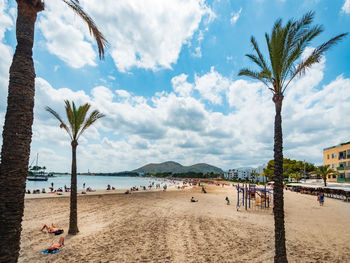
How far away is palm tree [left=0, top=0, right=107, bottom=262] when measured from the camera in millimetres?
3328

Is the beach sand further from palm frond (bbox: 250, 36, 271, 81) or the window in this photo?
the window

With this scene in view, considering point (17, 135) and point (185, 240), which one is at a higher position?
point (17, 135)

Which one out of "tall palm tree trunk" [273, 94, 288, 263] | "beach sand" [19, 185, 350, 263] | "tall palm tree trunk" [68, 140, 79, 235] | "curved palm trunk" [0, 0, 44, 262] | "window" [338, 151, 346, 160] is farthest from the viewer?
"window" [338, 151, 346, 160]

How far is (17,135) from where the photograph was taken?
3.62 metres

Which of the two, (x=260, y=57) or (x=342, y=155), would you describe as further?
(x=342, y=155)

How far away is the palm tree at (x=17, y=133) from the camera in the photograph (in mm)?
3328

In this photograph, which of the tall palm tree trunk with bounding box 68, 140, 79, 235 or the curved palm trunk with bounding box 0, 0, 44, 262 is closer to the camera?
the curved palm trunk with bounding box 0, 0, 44, 262

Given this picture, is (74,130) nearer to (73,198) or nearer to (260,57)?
(73,198)

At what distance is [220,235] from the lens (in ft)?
34.9

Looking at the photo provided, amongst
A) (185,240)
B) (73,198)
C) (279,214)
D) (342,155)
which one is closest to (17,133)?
(279,214)

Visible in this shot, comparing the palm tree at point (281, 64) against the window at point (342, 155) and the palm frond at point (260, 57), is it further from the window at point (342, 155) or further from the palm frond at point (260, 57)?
the window at point (342, 155)

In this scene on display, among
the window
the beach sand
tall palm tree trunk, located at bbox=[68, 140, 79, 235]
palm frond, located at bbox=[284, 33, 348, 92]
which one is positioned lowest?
the beach sand

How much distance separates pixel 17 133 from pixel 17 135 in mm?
40

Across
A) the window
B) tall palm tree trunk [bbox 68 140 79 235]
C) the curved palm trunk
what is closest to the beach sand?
tall palm tree trunk [bbox 68 140 79 235]
